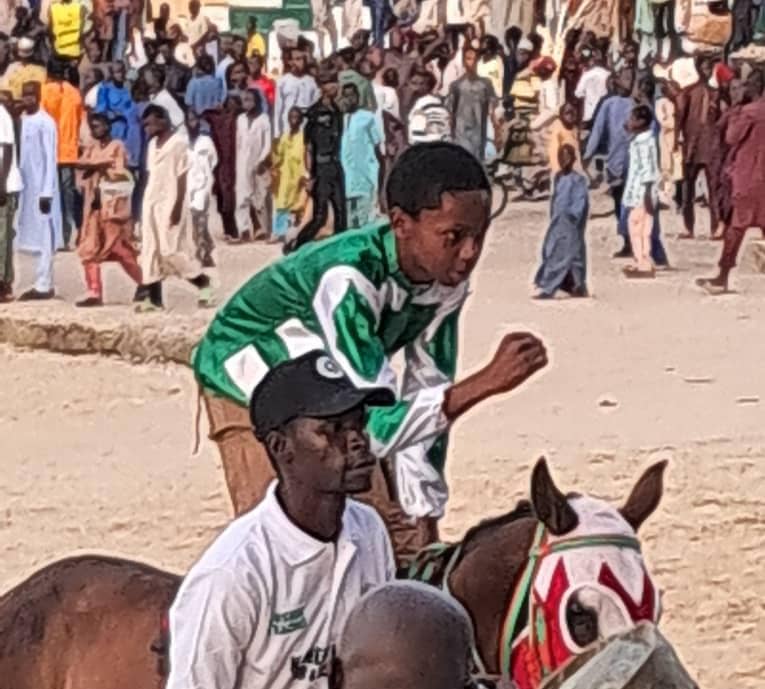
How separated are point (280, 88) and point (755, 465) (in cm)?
1033

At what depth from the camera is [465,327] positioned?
49.0 ft

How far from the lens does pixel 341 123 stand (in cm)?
1892

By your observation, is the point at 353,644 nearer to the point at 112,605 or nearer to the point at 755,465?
the point at 112,605

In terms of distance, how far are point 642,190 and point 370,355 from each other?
538 inches

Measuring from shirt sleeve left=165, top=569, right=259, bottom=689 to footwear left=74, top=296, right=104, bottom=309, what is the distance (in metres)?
12.1

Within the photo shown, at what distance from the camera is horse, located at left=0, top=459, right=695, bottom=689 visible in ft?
13.2

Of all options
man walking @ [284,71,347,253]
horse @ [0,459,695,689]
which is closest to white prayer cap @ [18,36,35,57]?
man walking @ [284,71,347,253]

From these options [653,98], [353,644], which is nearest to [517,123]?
[653,98]

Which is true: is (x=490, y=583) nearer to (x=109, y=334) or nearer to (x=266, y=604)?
(x=266, y=604)

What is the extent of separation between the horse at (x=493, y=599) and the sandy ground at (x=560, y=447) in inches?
132

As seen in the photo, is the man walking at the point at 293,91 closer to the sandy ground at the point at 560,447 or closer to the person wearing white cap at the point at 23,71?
the person wearing white cap at the point at 23,71

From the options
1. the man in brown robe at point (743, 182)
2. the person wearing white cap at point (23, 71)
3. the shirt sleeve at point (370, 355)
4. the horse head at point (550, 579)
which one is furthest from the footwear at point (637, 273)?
the horse head at point (550, 579)

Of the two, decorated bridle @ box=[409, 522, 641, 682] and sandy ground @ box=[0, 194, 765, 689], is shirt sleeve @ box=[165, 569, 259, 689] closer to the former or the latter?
decorated bridle @ box=[409, 522, 641, 682]

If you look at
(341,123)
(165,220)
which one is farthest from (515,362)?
(341,123)
